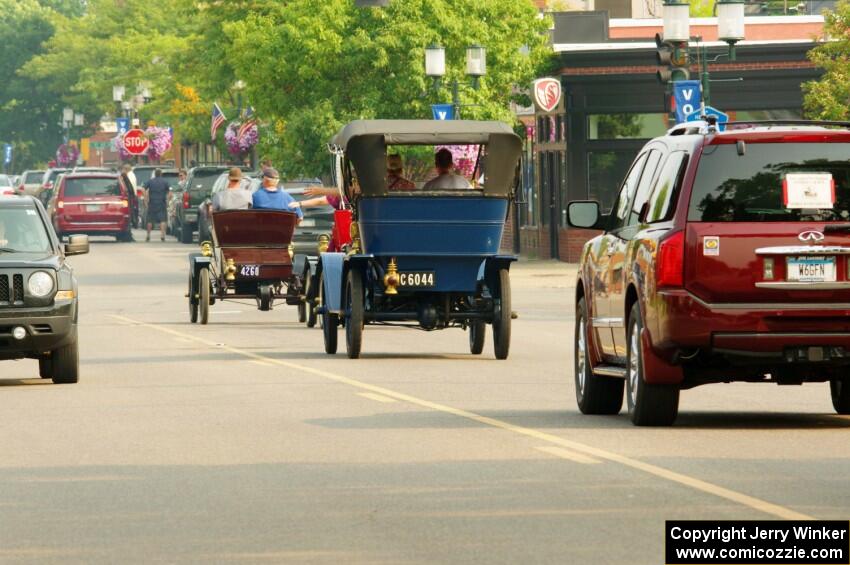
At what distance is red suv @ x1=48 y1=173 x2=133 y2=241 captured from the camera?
58.1 metres

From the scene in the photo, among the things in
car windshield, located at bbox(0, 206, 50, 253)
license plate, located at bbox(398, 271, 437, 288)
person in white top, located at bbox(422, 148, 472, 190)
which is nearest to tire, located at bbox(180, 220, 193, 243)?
person in white top, located at bbox(422, 148, 472, 190)

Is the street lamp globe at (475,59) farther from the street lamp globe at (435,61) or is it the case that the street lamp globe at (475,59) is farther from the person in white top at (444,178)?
the person in white top at (444,178)

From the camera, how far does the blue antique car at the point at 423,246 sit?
2073 cm

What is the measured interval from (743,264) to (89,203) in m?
46.6

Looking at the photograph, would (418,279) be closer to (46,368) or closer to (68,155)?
(46,368)

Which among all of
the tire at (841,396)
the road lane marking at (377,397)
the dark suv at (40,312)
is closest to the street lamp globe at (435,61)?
the dark suv at (40,312)

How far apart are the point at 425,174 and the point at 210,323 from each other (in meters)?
6.64

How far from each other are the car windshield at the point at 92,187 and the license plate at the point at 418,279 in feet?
127

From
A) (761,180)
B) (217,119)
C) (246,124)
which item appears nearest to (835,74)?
(761,180)

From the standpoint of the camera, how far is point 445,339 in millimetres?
25297

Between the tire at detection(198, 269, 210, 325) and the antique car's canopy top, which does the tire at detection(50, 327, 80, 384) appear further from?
the tire at detection(198, 269, 210, 325)

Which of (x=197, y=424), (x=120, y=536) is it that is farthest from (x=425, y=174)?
(x=120, y=536)

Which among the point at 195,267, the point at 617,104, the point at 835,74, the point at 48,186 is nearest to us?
the point at 195,267

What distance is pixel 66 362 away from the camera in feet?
60.7
